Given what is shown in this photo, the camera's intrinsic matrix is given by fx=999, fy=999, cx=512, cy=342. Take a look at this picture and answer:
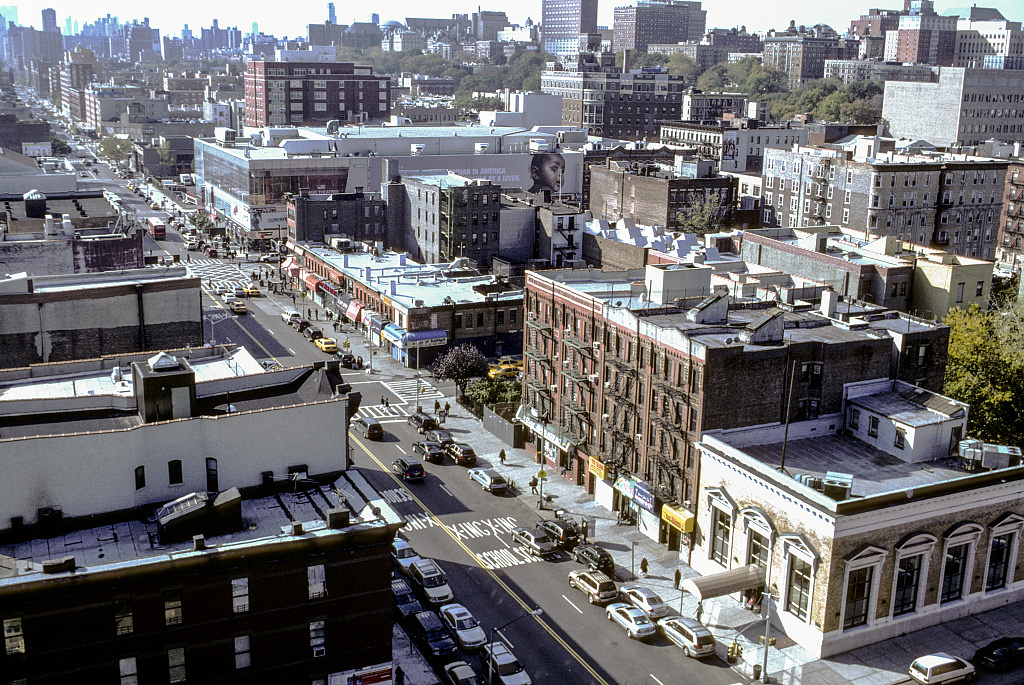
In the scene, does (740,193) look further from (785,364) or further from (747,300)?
(785,364)

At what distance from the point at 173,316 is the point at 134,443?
30283mm

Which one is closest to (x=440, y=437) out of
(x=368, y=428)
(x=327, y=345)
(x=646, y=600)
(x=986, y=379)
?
(x=368, y=428)

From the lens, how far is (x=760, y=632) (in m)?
54.8

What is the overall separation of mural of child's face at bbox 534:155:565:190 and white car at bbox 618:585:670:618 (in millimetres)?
124077

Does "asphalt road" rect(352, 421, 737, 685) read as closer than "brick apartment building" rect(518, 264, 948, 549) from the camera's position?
Yes

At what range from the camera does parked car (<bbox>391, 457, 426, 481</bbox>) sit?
7469cm

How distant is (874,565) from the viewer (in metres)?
52.6

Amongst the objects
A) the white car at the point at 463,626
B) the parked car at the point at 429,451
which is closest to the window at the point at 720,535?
the white car at the point at 463,626

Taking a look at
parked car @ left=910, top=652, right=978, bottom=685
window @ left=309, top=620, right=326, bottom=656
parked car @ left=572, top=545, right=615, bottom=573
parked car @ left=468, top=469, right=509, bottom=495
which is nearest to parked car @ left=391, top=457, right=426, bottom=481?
parked car @ left=468, top=469, right=509, bottom=495

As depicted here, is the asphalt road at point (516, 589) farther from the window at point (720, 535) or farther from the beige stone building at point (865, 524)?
the window at point (720, 535)

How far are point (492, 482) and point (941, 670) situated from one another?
33.3 metres

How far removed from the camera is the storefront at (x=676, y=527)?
61844 millimetres

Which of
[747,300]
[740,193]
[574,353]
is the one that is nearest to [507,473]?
[574,353]

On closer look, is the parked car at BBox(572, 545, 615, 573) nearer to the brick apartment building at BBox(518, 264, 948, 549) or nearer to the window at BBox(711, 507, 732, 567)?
the brick apartment building at BBox(518, 264, 948, 549)
